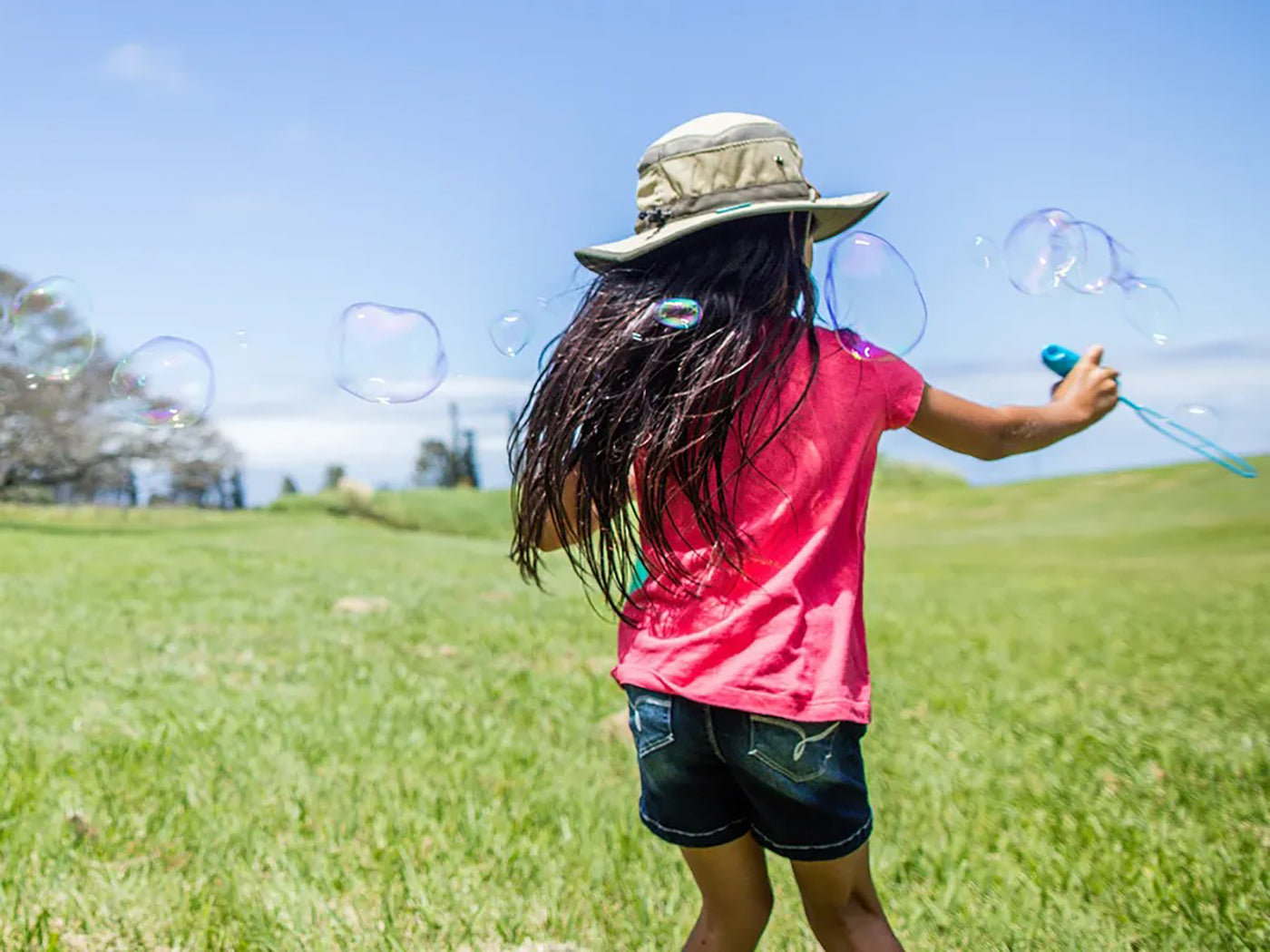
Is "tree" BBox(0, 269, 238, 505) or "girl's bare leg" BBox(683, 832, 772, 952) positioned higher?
"girl's bare leg" BBox(683, 832, 772, 952)

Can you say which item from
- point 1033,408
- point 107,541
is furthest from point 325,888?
point 107,541

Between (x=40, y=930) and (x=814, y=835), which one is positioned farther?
(x=40, y=930)

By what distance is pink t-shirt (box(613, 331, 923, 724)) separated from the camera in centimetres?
199

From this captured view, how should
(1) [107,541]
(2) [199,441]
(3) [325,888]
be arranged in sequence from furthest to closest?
(2) [199,441], (1) [107,541], (3) [325,888]

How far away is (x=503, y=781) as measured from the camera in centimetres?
414

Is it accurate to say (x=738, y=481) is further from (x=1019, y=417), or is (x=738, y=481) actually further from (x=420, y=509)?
(x=420, y=509)

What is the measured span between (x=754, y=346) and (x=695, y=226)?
0.24 m

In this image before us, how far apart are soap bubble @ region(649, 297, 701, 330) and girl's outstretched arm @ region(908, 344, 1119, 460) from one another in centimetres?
47

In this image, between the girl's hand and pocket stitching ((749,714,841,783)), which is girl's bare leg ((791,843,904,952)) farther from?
the girl's hand

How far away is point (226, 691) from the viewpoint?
219 inches

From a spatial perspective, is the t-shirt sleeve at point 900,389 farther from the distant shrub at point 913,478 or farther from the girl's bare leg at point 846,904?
the distant shrub at point 913,478

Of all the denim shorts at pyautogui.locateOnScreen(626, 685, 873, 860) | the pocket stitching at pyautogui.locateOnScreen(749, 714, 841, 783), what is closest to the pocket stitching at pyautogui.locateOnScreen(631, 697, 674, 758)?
the denim shorts at pyautogui.locateOnScreen(626, 685, 873, 860)

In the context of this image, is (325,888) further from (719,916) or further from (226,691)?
(226,691)

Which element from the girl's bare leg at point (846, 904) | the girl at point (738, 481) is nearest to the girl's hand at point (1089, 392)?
the girl at point (738, 481)
